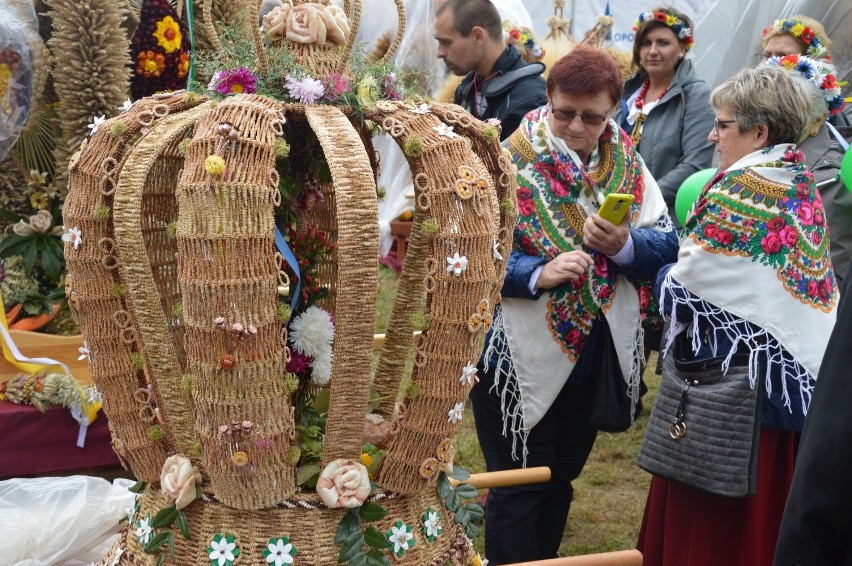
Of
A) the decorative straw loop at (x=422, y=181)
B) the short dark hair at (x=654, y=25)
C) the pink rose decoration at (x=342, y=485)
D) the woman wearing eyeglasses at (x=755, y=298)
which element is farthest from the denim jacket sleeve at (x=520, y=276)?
the short dark hair at (x=654, y=25)

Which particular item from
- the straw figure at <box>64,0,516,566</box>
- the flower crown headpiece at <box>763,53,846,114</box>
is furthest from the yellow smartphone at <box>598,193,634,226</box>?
the straw figure at <box>64,0,516,566</box>

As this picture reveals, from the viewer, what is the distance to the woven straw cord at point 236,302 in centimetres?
135

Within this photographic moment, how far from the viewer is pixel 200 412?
1.43 m

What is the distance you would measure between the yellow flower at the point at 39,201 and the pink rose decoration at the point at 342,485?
5.71 ft

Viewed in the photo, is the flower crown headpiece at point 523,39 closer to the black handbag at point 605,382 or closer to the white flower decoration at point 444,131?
the black handbag at point 605,382

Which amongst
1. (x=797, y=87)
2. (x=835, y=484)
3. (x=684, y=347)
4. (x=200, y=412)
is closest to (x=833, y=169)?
(x=797, y=87)

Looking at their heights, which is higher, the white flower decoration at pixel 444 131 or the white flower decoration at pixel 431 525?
the white flower decoration at pixel 444 131

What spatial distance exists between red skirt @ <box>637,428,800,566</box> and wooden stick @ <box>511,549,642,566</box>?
2.03 feet

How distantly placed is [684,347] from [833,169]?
1.31 m

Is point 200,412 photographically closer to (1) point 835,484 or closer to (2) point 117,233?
(2) point 117,233

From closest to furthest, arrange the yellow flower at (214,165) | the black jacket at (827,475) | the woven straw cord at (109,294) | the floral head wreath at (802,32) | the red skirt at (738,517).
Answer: the black jacket at (827,475), the yellow flower at (214,165), the woven straw cord at (109,294), the red skirt at (738,517), the floral head wreath at (802,32)

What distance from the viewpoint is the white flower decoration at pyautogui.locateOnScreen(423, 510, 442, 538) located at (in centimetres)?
163

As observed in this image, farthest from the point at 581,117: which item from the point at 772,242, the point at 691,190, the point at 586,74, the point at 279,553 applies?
the point at 279,553

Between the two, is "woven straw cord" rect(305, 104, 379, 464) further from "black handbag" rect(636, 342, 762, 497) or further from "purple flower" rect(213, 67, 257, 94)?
"black handbag" rect(636, 342, 762, 497)
